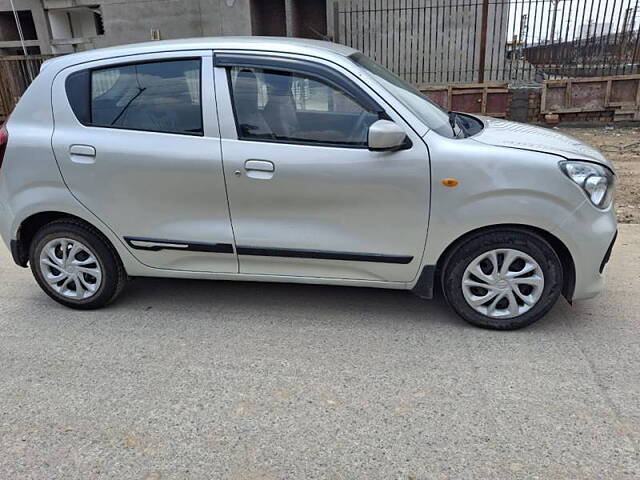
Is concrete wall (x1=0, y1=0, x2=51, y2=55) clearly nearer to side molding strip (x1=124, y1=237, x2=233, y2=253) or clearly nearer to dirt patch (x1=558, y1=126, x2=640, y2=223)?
dirt patch (x1=558, y1=126, x2=640, y2=223)

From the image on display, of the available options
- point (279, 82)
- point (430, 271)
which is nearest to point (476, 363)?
point (430, 271)

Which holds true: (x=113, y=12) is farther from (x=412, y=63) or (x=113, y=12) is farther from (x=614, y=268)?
(x=614, y=268)

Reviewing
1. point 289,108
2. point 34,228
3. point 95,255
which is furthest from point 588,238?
point 34,228

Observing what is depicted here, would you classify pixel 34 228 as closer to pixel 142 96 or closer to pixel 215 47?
pixel 142 96

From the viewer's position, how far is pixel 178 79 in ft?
10.9

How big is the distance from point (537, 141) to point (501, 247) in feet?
2.39

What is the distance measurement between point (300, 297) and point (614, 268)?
2618mm

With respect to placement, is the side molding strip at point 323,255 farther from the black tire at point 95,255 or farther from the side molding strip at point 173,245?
the black tire at point 95,255

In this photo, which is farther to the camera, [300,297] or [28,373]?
[300,297]

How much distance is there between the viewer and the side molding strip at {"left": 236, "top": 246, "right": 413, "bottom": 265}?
3275 millimetres

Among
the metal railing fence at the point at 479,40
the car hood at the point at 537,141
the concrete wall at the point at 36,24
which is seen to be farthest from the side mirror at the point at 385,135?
the concrete wall at the point at 36,24

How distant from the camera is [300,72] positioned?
126 inches

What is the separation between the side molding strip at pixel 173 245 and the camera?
3434mm

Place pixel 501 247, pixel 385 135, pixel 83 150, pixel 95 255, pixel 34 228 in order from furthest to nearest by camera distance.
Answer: pixel 34 228 → pixel 95 255 → pixel 83 150 → pixel 501 247 → pixel 385 135
